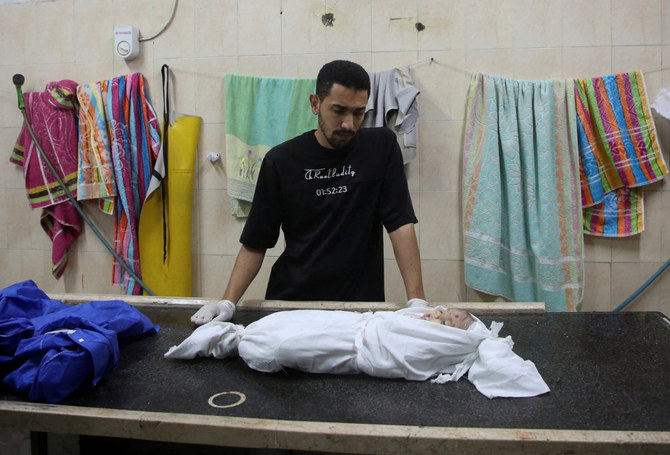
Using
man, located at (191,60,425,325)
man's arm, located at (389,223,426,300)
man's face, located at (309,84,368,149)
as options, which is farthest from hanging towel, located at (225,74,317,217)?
man's arm, located at (389,223,426,300)

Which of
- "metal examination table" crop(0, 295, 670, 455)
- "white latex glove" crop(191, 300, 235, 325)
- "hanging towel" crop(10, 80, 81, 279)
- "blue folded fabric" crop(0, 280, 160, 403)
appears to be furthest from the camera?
"hanging towel" crop(10, 80, 81, 279)

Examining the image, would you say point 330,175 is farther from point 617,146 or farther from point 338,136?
point 617,146

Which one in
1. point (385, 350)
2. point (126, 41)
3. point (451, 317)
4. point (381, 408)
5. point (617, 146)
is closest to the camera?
point (381, 408)

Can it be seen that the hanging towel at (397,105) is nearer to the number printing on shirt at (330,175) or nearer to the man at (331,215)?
the man at (331,215)

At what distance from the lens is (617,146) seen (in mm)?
2533

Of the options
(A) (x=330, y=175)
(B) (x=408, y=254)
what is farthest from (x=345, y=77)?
(B) (x=408, y=254)

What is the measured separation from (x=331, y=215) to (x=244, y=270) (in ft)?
1.23

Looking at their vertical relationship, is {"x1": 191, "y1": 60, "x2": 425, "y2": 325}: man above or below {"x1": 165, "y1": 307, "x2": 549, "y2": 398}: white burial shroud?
above

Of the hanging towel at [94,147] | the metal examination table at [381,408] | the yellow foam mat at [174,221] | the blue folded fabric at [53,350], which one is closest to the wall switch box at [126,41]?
the hanging towel at [94,147]

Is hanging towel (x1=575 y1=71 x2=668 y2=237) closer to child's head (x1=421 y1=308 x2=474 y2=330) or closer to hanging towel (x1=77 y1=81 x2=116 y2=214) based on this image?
child's head (x1=421 y1=308 x2=474 y2=330)

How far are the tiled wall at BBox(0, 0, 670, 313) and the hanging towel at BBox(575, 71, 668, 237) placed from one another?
98 millimetres

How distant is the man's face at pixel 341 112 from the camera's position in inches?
64.1

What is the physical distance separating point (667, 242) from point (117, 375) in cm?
269

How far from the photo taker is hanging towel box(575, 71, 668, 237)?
252 centimetres
